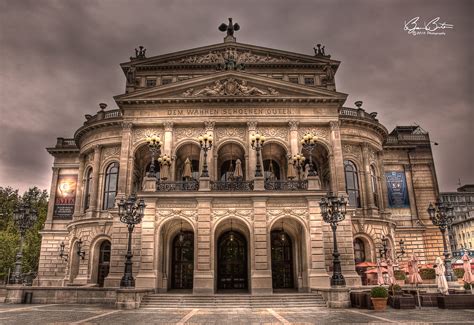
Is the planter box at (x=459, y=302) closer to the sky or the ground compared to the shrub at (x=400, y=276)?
closer to the ground

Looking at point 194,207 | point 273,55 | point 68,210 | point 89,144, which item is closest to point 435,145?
point 273,55

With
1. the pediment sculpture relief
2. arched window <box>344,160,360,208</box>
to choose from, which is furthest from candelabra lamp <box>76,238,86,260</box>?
arched window <box>344,160,360,208</box>

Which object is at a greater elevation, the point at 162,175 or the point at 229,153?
the point at 229,153

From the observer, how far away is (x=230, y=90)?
30438mm

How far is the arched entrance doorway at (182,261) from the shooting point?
Answer: 2716 centimetres

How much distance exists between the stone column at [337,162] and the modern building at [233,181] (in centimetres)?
9

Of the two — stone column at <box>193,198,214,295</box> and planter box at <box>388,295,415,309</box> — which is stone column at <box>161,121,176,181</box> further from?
planter box at <box>388,295,415,309</box>

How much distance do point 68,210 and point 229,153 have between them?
17.7 meters

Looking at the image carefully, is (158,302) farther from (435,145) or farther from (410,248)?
(435,145)

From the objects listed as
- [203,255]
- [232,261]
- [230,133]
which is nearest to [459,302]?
[203,255]

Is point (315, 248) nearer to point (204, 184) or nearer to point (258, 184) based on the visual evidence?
point (258, 184)

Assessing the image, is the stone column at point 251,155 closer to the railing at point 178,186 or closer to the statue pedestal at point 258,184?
the statue pedestal at point 258,184

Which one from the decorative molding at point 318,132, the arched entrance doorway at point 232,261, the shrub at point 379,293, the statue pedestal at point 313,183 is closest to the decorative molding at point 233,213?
the statue pedestal at point 313,183

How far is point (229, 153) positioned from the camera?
3167cm
